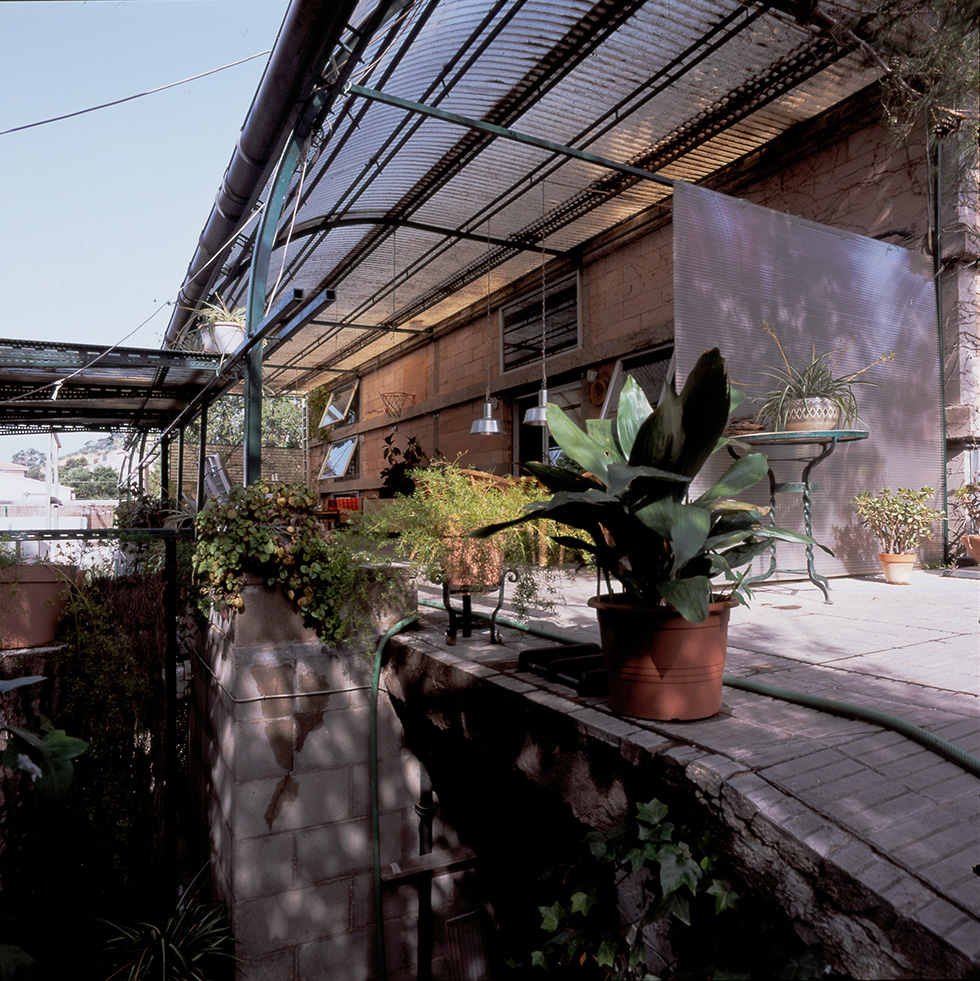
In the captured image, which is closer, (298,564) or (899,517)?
(298,564)

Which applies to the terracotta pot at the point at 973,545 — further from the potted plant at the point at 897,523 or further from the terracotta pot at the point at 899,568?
the terracotta pot at the point at 899,568

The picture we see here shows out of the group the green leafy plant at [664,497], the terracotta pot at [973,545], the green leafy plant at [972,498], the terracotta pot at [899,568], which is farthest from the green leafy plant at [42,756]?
the green leafy plant at [972,498]

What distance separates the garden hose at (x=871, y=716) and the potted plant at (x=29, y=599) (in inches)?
121

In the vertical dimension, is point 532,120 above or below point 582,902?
above

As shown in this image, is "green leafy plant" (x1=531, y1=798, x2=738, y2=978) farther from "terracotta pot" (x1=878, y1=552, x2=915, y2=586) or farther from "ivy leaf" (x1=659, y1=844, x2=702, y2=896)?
"terracotta pot" (x1=878, y1=552, x2=915, y2=586)

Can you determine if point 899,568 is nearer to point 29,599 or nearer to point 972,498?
point 972,498

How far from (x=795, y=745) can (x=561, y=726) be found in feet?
1.93

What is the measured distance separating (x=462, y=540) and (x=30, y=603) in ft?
6.98

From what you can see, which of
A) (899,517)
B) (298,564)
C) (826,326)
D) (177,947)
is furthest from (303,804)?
(826,326)

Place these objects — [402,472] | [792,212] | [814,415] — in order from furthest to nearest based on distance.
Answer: [402,472] < [792,212] < [814,415]

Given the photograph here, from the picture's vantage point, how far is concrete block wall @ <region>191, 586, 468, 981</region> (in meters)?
2.82

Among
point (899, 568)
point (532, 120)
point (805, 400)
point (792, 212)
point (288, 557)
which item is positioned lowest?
point (899, 568)

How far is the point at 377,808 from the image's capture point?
2.99 meters

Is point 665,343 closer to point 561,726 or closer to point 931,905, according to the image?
point 561,726
